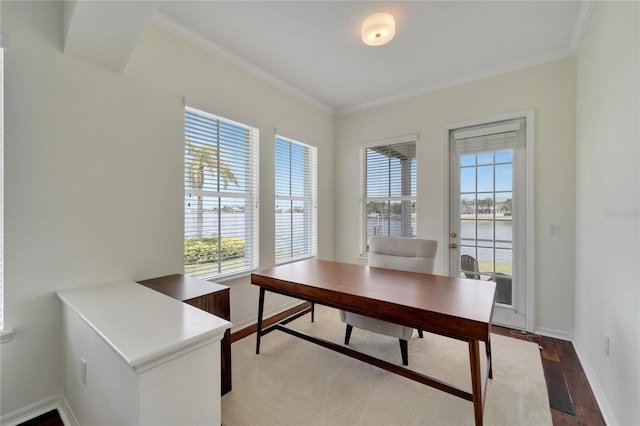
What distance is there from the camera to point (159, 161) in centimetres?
218

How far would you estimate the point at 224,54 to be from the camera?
259cm

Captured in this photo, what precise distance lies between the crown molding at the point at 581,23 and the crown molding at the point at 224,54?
8.73ft

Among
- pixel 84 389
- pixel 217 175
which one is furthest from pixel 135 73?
pixel 84 389

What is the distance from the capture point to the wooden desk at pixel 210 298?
5.68ft

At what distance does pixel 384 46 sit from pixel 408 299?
229cm

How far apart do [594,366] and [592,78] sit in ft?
6.94

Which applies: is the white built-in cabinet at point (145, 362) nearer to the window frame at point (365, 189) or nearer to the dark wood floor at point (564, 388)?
the dark wood floor at point (564, 388)

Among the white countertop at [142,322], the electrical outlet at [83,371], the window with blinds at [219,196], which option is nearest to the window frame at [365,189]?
the window with blinds at [219,196]

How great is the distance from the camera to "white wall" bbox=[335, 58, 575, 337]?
257 centimetres

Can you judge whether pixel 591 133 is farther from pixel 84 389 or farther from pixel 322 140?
pixel 84 389

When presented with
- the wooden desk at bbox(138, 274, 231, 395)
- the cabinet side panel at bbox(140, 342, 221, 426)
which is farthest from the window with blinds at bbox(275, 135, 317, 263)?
the cabinet side panel at bbox(140, 342, 221, 426)

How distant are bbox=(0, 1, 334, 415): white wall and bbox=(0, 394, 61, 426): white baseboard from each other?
0.09 feet

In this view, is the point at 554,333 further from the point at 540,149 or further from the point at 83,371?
the point at 83,371

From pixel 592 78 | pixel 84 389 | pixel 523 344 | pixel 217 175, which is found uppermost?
pixel 592 78
